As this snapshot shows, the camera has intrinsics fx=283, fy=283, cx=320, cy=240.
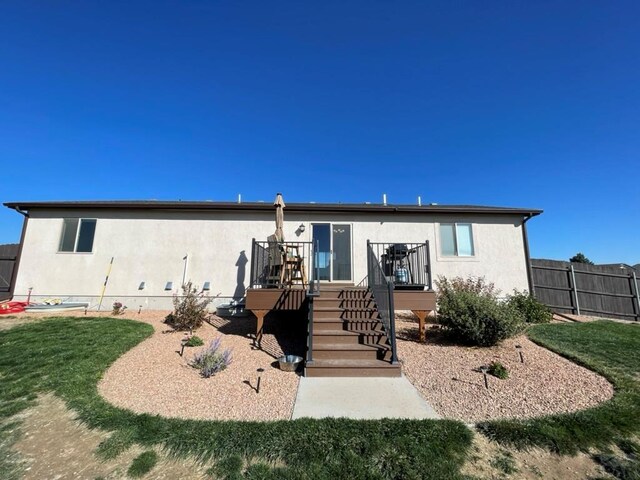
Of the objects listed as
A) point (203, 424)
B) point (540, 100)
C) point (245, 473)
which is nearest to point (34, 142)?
point (203, 424)

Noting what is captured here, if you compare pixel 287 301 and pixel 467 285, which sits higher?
pixel 467 285

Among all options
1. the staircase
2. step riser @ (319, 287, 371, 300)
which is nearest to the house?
step riser @ (319, 287, 371, 300)

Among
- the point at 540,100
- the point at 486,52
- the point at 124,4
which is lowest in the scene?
the point at 540,100

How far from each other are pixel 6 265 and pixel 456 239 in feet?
55.5

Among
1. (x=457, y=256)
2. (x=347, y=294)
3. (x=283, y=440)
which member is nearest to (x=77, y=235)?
(x=347, y=294)

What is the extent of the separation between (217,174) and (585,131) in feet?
57.5

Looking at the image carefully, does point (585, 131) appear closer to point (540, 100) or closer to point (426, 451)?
point (540, 100)

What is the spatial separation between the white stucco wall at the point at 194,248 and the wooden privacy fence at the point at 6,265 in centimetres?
83

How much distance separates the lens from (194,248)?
10.4 metres

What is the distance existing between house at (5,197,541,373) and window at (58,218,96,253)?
0.04m

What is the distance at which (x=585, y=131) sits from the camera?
1144 cm

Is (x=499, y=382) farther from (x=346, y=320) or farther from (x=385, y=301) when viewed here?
(x=346, y=320)

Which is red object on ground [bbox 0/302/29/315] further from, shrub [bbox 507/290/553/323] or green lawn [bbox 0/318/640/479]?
shrub [bbox 507/290/553/323]

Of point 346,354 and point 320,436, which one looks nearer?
point 320,436
